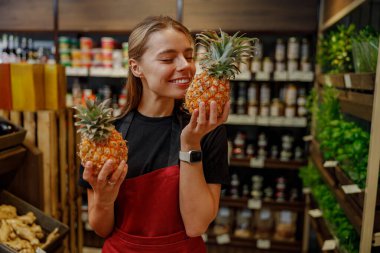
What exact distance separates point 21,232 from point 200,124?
144cm

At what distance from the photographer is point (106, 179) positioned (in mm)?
1272

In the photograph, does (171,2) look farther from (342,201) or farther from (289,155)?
(342,201)

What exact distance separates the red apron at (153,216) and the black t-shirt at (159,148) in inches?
1.6

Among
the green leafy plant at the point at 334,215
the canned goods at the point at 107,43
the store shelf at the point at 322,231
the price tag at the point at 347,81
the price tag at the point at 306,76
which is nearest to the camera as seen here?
the green leafy plant at the point at 334,215

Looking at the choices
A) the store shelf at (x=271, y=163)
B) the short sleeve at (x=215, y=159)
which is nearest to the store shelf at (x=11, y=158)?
the short sleeve at (x=215, y=159)

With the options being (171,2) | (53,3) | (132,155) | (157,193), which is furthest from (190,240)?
(53,3)

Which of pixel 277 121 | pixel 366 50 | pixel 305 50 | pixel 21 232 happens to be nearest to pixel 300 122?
pixel 277 121

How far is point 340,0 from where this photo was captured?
287 cm

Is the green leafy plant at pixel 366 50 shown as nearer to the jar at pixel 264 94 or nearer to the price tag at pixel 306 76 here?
the price tag at pixel 306 76

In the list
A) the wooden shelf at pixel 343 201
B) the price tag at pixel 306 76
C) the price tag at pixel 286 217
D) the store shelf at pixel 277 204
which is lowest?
the price tag at pixel 286 217

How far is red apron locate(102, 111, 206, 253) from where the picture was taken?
144cm

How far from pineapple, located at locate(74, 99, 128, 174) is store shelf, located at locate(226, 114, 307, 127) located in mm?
2700

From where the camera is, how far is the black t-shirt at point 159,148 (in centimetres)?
140

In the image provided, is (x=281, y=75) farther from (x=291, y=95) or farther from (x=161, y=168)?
(x=161, y=168)
